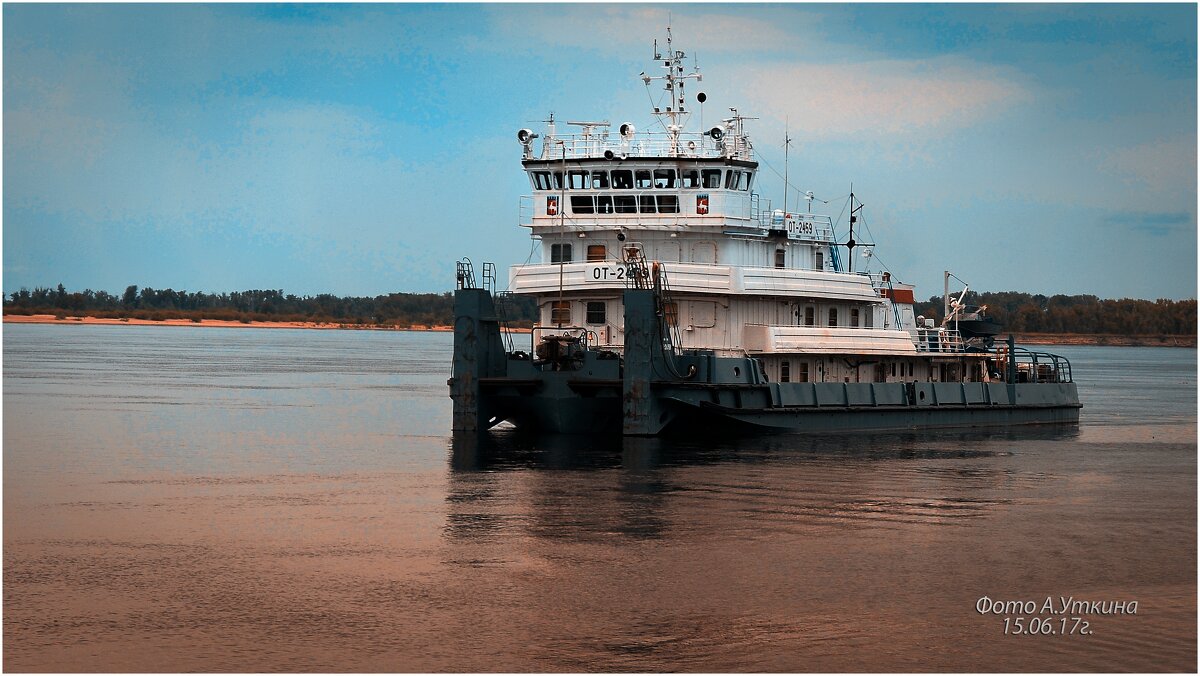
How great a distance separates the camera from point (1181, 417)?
55438 mm

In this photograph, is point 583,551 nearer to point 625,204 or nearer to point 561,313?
point 561,313

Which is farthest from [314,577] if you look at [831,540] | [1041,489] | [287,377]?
[287,377]

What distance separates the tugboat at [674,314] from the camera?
117ft

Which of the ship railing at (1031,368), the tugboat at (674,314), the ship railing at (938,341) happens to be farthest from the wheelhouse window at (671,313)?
the ship railing at (1031,368)

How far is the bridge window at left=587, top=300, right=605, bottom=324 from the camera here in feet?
125

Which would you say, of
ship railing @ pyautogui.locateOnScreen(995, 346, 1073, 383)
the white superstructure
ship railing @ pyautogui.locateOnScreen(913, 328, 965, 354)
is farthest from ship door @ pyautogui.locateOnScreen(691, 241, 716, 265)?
ship railing @ pyautogui.locateOnScreen(995, 346, 1073, 383)

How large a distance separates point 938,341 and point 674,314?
397 inches

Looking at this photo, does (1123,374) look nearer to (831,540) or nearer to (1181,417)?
(1181,417)

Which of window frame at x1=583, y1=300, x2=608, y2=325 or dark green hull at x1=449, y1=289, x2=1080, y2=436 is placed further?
window frame at x1=583, y1=300, x2=608, y2=325

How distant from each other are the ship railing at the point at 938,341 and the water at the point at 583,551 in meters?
3.18

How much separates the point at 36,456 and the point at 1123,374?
9120 centimetres

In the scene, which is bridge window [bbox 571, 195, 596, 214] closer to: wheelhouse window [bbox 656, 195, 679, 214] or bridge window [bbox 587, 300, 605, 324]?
wheelhouse window [bbox 656, 195, 679, 214]

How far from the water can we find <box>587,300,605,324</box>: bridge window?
133 inches

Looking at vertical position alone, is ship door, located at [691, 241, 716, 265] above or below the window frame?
above
